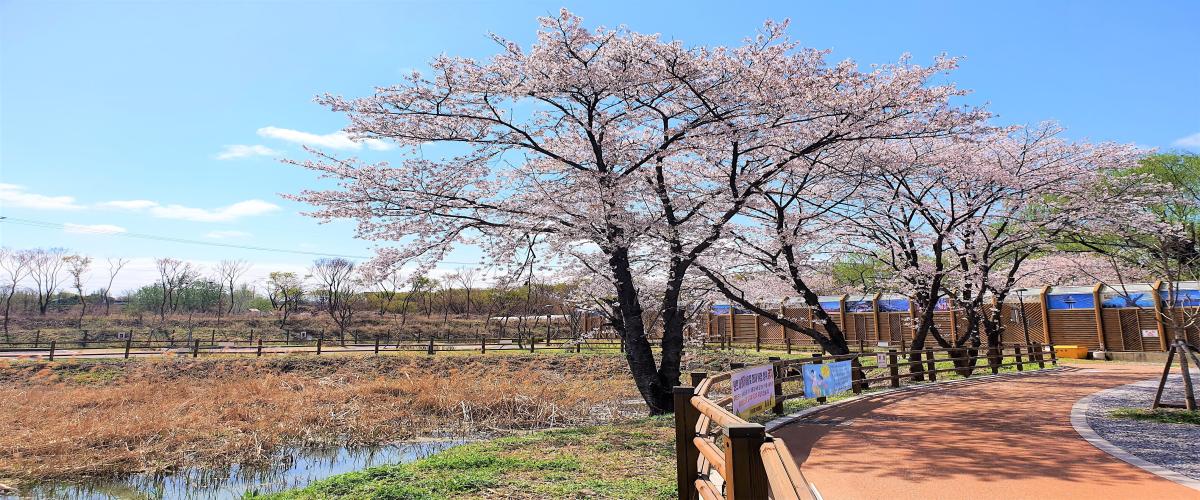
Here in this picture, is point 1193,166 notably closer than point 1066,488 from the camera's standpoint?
No

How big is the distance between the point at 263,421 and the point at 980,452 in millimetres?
12633

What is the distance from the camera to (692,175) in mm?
15211

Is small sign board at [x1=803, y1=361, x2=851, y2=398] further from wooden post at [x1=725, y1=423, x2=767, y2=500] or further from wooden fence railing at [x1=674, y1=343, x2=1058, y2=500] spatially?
wooden post at [x1=725, y1=423, x2=767, y2=500]

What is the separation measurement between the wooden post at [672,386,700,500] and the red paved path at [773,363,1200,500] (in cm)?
163

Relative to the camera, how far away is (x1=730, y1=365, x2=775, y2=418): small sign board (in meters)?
7.87

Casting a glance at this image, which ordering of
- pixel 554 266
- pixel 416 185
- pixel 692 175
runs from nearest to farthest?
pixel 416 185, pixel 554 266, pixel 692 175

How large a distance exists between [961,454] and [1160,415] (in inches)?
205

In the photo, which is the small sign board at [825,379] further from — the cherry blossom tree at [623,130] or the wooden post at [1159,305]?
the wooden post at [1159,305]

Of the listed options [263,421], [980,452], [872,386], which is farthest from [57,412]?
[872,386]

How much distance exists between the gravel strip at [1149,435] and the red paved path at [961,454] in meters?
0.40

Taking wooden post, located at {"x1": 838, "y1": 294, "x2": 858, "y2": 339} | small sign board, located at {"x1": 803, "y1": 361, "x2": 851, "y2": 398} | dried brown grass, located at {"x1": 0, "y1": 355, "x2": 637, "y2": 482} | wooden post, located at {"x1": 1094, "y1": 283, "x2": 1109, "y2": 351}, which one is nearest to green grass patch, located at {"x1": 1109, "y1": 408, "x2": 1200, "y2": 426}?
small sign board, located at {"x1": 803, "y1": 361, "x2": 851, "y2": 398}

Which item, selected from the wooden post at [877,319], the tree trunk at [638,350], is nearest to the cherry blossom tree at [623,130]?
the tree trunk at [638,350]

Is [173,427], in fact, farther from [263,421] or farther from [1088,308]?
[1088,308]

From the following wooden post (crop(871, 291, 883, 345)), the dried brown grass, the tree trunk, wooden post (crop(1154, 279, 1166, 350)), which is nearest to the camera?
the dried brown grass
